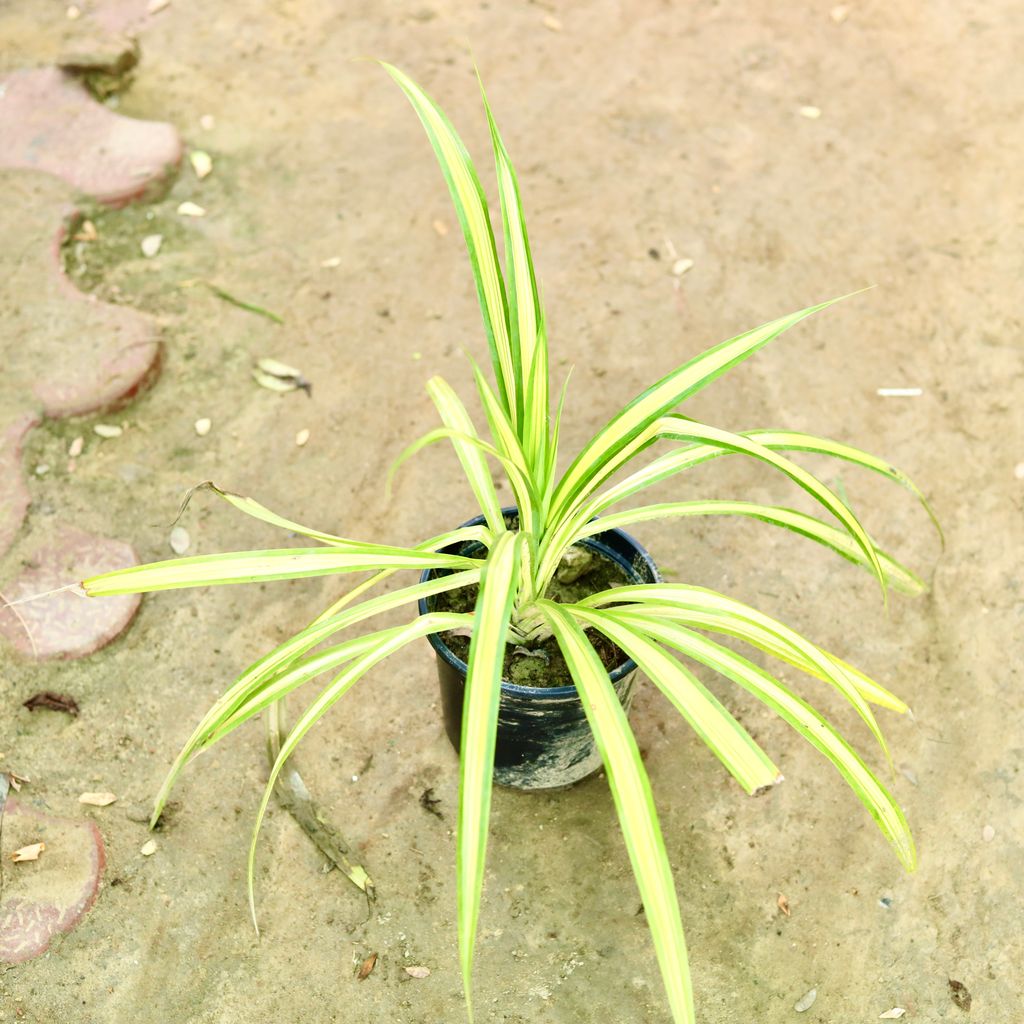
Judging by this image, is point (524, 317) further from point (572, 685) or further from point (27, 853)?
point (27, 853)

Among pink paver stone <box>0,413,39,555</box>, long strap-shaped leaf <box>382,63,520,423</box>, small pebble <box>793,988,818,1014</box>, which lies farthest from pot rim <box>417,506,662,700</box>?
pink paver stone <box>0,413,39,555</box>

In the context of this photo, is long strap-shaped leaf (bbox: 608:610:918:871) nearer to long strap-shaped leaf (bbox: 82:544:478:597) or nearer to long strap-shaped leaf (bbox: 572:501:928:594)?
long strap-shaped leaf (bbox: 572:501:928:594)

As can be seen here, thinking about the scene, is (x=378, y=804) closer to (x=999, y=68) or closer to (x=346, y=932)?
(x=346, y=932)

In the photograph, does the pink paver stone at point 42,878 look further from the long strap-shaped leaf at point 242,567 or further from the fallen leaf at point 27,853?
the long strap-shaped leaf at point 242,567

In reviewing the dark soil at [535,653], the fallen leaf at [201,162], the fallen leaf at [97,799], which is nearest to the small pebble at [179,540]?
the fallen leaf at [97,799]

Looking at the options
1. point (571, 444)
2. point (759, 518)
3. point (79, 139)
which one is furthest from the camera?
point (79, 139)

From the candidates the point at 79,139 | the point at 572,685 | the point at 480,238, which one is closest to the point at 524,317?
the point at 480,238
